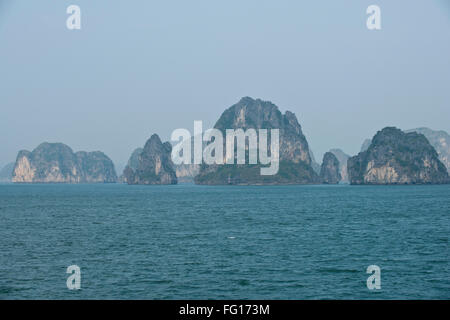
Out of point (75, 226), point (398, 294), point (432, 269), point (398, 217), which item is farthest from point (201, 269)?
point (398, 217)

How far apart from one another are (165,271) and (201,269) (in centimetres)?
384

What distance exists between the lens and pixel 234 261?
58281mm

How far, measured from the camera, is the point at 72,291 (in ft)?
146

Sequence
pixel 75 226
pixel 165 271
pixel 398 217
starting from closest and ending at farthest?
pixel 165 271
pixel 75 226
pixel 398 217

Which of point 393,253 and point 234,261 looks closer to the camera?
point 234,261

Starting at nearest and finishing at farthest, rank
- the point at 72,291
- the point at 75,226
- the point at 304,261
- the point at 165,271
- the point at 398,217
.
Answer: the point at 72,291, the point at 165,271, the point at 304,261, the point at 75,226, the point at 398,217
